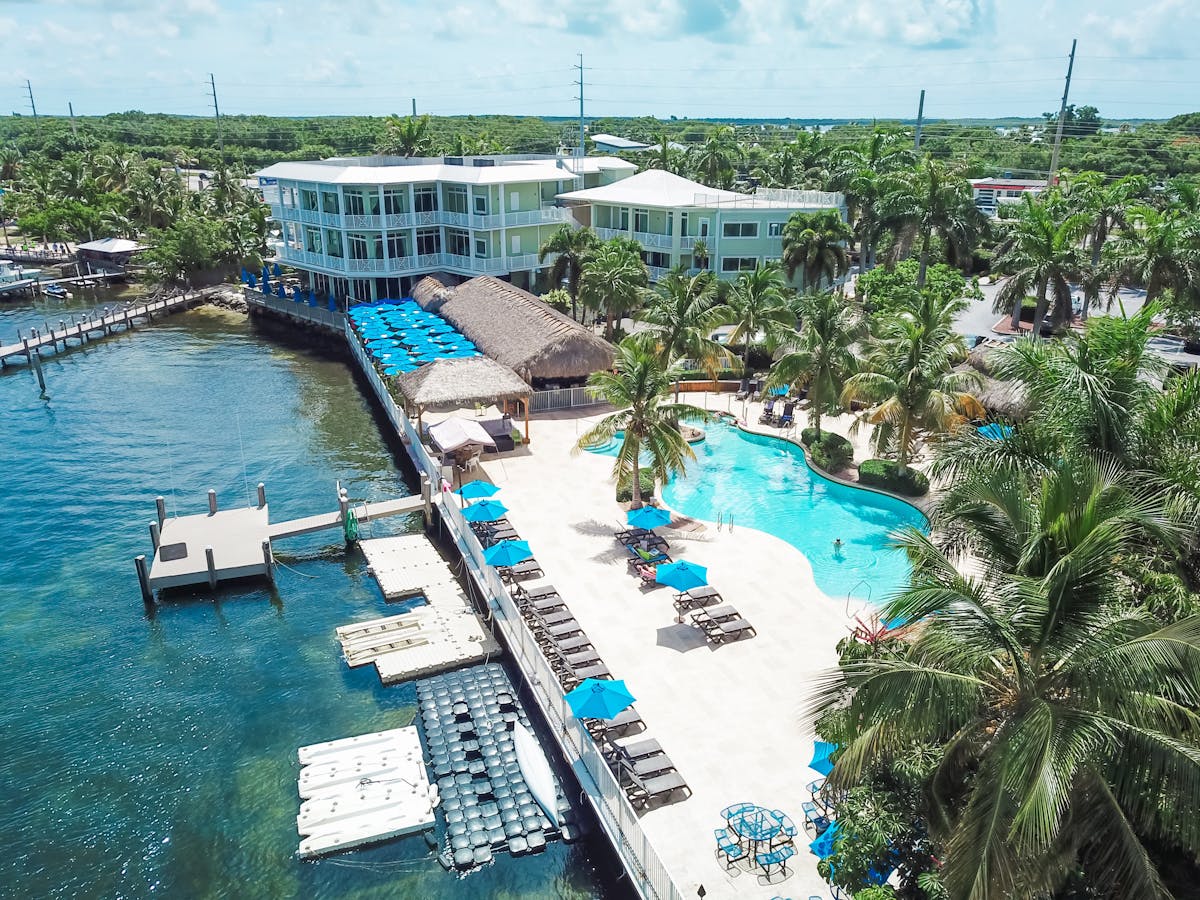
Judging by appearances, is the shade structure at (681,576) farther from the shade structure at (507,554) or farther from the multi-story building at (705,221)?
the multi-story building at (705,221)

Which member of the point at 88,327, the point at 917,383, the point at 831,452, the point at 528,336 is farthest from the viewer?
the point at 88,327

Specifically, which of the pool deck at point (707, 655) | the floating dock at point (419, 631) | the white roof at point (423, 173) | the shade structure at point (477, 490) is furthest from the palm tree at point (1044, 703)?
the white roof at point (423, 173)

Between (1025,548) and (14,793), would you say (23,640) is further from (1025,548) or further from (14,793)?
(1025,548)

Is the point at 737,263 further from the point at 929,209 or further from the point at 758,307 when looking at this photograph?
the point at 758,307

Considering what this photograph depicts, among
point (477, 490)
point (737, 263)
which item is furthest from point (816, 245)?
point (477, 490)

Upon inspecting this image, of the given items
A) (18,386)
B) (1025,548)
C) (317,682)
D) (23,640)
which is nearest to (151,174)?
(18,386)

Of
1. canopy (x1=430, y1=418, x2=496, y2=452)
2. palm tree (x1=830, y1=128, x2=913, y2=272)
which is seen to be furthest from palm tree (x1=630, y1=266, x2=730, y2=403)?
palm tree (x1=830, y1=128, x2=913, y2=272)

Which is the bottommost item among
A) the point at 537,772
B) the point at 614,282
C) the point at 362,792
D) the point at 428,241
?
the point at 362,792
